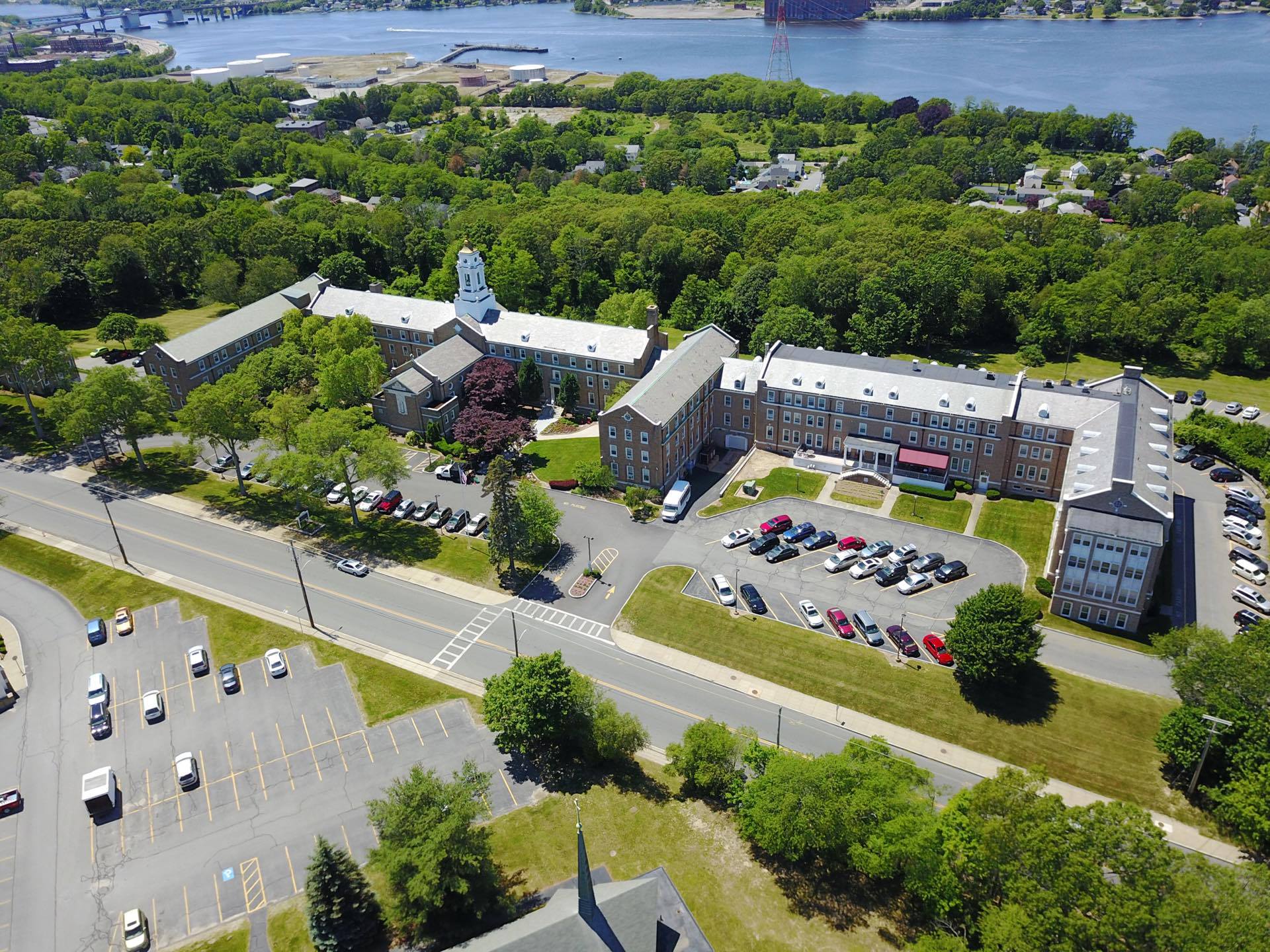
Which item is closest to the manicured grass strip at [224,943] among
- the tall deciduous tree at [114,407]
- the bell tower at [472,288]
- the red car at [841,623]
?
the red car at [841,623]

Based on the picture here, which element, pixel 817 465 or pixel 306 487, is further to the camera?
pixel 817 465

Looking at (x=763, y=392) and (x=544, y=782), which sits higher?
(x=763, y=392)

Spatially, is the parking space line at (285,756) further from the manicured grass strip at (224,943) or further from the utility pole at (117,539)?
the utility pole at (117,539)

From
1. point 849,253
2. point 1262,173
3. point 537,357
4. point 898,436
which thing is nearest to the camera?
point 898,436

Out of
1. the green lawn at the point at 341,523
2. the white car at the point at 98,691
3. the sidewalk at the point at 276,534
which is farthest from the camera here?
the green lawn at the point at 341,523

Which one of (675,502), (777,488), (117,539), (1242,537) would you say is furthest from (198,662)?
(1242,537)

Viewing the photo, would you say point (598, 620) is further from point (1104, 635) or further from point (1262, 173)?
point (1262, 173)

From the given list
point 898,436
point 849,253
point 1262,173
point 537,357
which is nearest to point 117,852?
point 537,357
